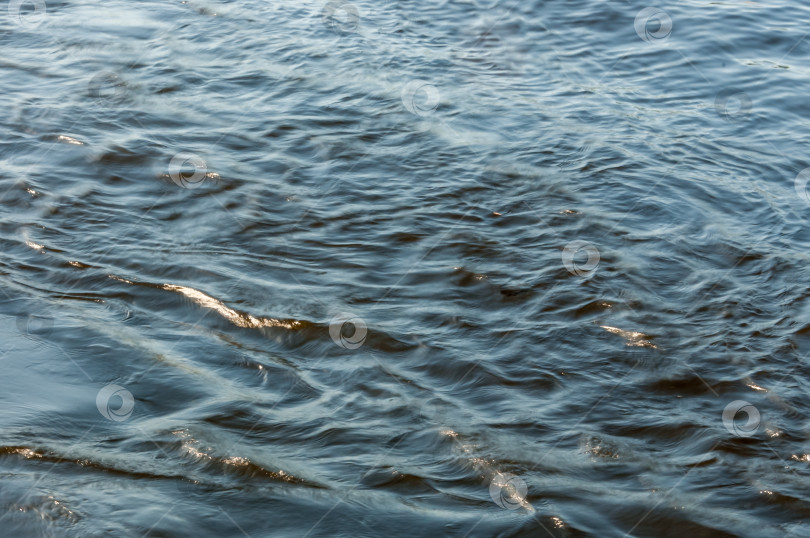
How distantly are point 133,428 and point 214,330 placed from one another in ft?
3.03

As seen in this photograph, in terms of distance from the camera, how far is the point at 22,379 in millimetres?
3971

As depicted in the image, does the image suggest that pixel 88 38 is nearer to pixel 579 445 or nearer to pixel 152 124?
pixel 152 124

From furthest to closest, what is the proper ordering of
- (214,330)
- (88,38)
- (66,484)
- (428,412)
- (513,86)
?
(88,38) < (513,86) < (214,330) < (428,412) < (66,484)

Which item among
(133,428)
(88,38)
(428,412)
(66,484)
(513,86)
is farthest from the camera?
(88,38)

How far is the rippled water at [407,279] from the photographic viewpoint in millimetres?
3527

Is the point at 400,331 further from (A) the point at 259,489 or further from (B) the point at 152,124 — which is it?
(B) the point at 152,124

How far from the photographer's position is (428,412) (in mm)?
4012

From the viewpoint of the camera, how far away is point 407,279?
518 cm

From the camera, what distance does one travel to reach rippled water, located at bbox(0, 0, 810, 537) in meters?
3.53

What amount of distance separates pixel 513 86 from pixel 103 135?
11.7ft

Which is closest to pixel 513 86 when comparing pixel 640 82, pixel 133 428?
pixel 640 82

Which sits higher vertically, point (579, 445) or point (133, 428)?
point (133, 428)

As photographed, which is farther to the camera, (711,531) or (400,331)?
(400,331)

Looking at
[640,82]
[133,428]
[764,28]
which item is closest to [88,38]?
[640,82]
